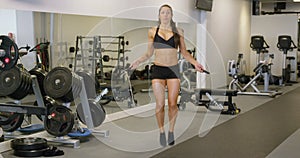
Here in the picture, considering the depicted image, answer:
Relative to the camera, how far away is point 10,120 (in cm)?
451

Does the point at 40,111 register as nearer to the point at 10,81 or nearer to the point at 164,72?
the point at 10,81

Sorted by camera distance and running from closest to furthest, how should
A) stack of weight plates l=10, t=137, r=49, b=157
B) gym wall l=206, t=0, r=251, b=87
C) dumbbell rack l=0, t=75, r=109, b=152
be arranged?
dumbbell rack l=0, t=75, r=109, b=152, stack of weight plates l=10, t=137, r=49, b=157, gym wall l=206, t=0, r=251, b=87

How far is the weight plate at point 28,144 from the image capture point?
13.4ft

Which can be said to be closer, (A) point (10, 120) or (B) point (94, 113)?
(A) point (10, 120)

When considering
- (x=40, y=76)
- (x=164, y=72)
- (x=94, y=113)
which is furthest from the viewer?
(x=94, y=113)

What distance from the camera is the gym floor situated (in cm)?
425

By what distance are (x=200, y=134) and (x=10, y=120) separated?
236 cm

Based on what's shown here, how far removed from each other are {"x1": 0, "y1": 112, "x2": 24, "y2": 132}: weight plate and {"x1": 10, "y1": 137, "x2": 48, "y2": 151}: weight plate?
31cm

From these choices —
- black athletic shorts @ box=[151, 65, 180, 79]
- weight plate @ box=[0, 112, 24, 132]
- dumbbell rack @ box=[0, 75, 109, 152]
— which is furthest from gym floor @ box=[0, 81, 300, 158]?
black athletic shorts @ box=[151, 65, 180, 79]

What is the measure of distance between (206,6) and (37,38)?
5.14 meters

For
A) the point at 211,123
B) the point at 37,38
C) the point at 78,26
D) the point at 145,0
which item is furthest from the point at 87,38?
the point at 211,123

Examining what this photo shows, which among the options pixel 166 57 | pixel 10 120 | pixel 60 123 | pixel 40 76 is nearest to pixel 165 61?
pixel 166 57

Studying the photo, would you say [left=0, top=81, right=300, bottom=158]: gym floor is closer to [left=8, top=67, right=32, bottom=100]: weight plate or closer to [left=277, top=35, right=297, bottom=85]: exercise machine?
[left=8, top=67, right=32, bottom=100]: weight plate

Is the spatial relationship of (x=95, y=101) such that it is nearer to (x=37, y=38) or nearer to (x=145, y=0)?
(x=37, y=38)
